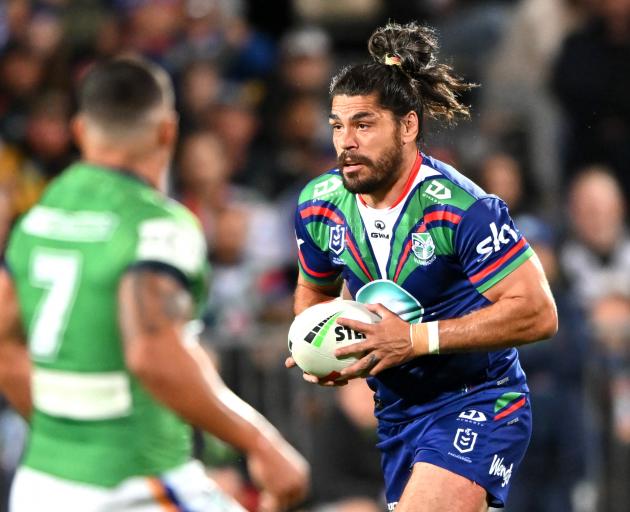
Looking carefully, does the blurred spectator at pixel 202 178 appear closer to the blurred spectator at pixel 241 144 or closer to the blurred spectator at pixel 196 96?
the blurred spectator at pixel 241 144

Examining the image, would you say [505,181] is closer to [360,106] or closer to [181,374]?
[360,106]

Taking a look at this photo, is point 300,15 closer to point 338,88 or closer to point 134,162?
point 338,88

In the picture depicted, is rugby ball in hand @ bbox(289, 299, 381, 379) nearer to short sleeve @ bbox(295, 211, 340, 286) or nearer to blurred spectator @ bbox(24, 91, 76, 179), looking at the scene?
short sleeve @ bbox(295, 211, 340, 286)

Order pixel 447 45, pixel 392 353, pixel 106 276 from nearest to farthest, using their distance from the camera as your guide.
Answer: pixel 106 276 < pixel 392 353 < pixel 447 45

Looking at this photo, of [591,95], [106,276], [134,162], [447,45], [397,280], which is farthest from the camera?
[447,45]

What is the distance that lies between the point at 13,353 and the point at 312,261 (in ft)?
6.00

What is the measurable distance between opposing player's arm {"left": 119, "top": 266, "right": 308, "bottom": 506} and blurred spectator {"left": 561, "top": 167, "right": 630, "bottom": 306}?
5.63m

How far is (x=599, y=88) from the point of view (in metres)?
10.9

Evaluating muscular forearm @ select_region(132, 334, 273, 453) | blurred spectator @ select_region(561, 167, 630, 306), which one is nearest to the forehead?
muscular forearm @ select_region(132, 334, 273, 453)

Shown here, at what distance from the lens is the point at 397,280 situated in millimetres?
5773

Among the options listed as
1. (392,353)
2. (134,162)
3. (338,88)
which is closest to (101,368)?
(134,162)

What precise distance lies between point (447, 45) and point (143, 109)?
26.2 feet

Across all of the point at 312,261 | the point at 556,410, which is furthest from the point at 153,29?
the point at 312,261

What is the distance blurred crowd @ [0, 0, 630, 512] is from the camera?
351 inches
